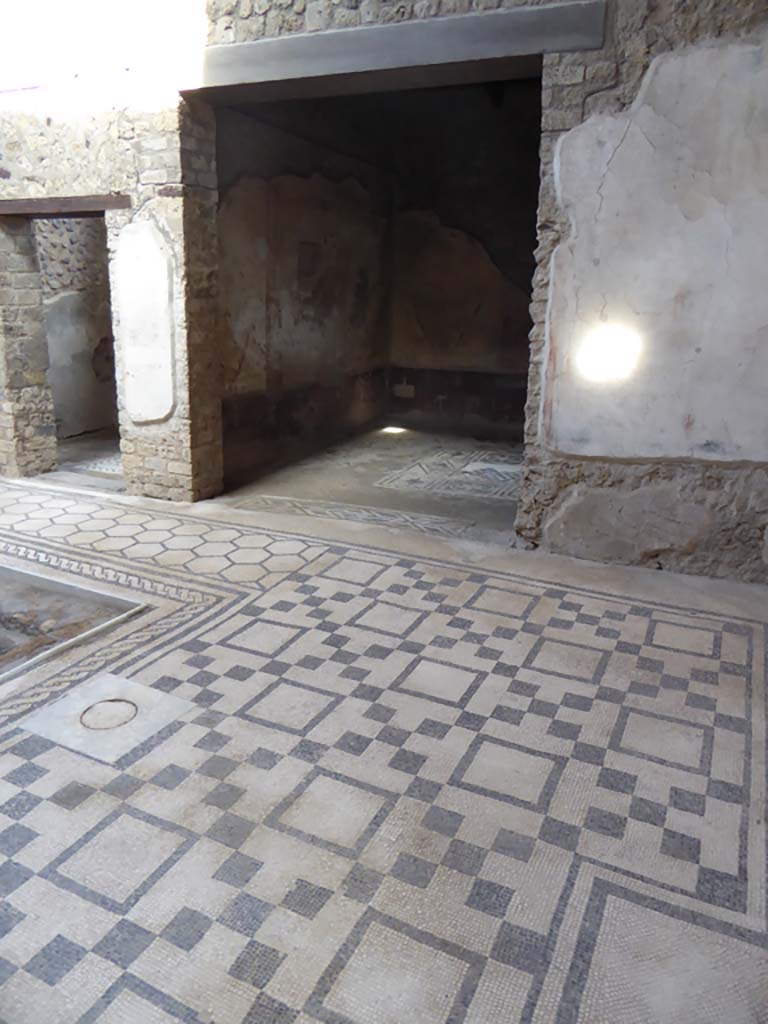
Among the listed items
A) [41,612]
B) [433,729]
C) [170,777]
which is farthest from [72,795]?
[41,612]

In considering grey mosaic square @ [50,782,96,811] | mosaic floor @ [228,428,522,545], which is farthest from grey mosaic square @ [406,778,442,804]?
mosaic floor @ [228,428,522,545]

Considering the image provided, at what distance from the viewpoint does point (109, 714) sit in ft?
7.22

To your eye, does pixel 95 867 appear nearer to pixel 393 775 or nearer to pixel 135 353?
pixel 393 775

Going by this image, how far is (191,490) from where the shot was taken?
4344mm

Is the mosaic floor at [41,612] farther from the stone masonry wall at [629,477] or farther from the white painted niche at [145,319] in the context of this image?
the stone masonry wall at [629,477]

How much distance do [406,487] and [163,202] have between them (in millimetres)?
2114

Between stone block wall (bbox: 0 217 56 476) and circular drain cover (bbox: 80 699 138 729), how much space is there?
3003 mm

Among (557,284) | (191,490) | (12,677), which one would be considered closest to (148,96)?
(191,490)

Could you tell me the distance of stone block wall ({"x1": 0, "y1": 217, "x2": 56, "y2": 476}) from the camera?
181 inches

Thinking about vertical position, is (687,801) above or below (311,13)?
below

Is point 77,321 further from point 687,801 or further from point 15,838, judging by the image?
point 687,801

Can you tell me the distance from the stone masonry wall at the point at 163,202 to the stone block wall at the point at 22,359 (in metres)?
0.34

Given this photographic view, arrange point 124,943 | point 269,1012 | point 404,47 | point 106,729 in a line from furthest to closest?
point 404,47 → point 106,729 → point 124,943 → point 269,1012

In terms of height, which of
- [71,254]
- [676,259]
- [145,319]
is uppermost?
[71,254]
